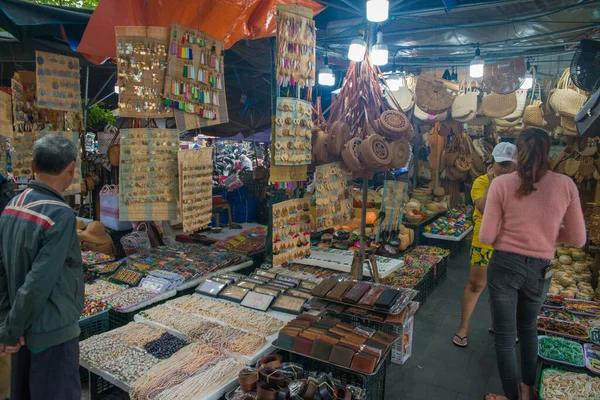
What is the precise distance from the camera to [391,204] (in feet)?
12.1

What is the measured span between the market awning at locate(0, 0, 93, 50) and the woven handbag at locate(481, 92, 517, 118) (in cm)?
449

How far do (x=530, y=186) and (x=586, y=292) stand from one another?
117 inches

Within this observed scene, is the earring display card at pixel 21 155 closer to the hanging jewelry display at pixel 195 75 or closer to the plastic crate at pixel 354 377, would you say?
the hanging jewelry display at pixel 195 75

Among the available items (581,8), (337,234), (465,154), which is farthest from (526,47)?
(337,234)

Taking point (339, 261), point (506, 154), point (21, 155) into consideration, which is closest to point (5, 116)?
point (21, 155)

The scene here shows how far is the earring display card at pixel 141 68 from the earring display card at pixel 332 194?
122 cm

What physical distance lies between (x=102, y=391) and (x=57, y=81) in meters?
2.73

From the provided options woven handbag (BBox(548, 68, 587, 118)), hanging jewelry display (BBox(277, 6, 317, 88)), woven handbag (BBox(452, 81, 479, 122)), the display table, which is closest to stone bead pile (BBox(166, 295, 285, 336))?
the display table

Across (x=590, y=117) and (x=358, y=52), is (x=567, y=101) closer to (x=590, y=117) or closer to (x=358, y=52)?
(x=590, y=117)

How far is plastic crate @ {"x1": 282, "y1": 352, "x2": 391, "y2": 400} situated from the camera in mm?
2254

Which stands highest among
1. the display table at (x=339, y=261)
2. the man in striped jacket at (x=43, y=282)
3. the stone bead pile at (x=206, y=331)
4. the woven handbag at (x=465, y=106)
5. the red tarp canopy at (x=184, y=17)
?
the red tarp canopy at (x=184, y=17)

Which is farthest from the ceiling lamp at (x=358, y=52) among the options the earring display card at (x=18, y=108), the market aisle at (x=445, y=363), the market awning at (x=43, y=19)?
the earring display card at (x=18, y=108)

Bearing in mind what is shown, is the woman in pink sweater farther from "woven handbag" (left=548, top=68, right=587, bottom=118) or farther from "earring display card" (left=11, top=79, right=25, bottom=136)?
"earring display card" (left=11, top=79, right=25, bottom=136)

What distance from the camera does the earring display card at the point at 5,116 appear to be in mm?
3404
